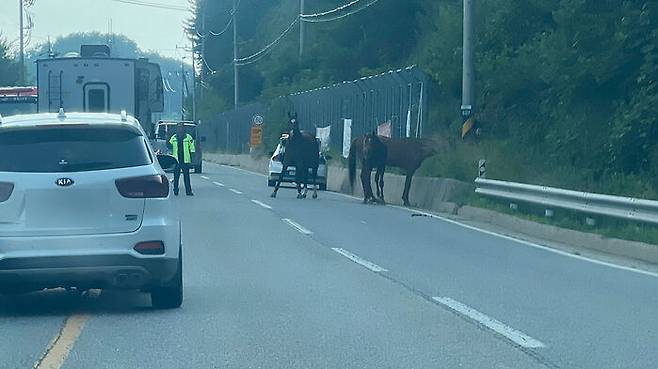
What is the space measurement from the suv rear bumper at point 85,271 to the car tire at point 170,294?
0.26 m

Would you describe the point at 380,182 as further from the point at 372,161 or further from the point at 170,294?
the point at 170,294

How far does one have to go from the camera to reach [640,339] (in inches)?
408

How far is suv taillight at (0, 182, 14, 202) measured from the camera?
34.9 feet

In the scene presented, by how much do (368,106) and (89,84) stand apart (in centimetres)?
1825

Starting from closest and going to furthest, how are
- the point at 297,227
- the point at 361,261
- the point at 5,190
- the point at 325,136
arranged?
the point at 5,190
the point at 361,261
the point at 297,227
the point at 325,136

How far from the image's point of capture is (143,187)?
11.0 metres

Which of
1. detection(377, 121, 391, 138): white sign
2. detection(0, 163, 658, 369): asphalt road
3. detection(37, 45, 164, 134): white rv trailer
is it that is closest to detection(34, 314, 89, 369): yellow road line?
detection(0, 163, 658, 369): asphalt road

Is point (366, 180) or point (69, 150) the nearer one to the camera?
point (69, 150)

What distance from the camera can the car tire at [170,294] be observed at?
1150 centimetres

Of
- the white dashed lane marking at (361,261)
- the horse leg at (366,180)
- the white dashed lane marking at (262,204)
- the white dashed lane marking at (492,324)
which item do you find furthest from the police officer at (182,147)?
the white dashed lane marking at (492,324)

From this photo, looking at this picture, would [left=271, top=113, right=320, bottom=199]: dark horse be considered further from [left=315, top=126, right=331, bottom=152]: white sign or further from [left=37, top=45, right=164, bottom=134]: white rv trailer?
[left=315, top=126, right=331, bottom=152]: white sign

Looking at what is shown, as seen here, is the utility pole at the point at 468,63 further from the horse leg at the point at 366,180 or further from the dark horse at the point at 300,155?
the dark horse at the point at 300,155

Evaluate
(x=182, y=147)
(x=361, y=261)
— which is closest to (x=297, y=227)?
(x=361, y=261)

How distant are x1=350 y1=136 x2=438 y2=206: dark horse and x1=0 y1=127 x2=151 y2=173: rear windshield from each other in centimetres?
1935
